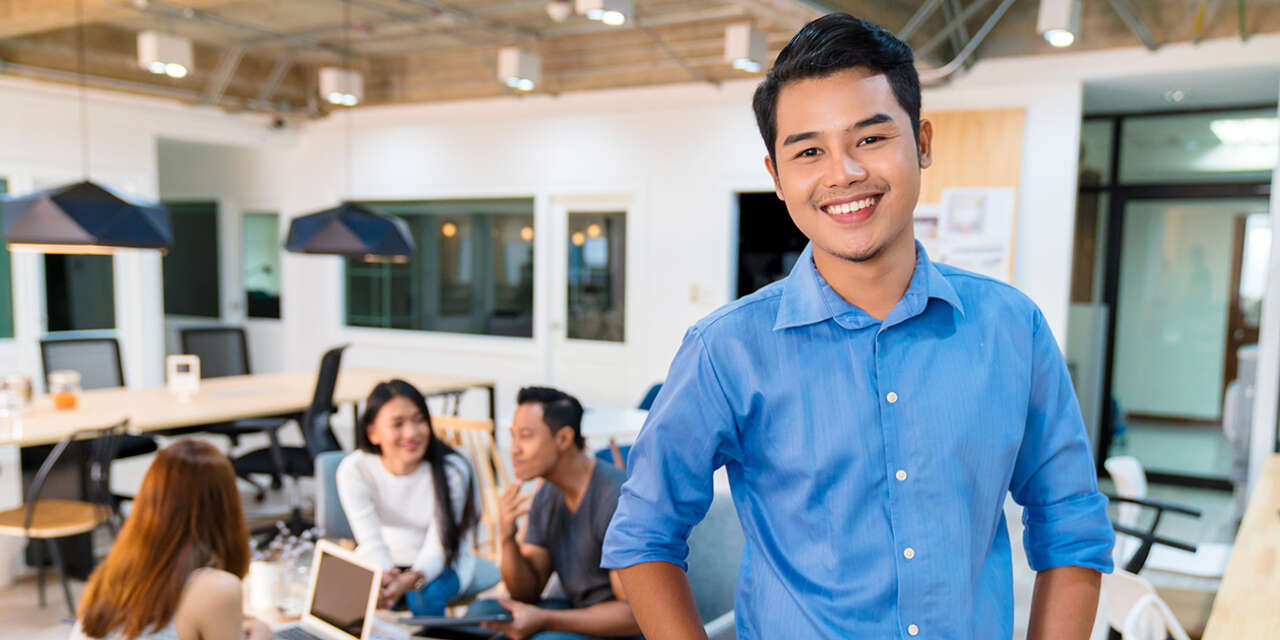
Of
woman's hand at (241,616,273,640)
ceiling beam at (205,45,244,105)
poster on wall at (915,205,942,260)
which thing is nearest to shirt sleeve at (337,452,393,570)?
woman's hand at (241,616,273,640)

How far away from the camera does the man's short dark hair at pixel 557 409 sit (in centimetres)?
260

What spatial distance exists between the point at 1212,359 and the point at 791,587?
6.58 m

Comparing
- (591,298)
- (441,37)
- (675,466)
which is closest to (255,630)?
(675,466)

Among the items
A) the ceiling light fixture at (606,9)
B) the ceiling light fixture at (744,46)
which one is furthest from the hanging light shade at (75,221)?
the ceiling light fixture at (744,46)

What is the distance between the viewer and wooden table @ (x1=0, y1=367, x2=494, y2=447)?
429cm

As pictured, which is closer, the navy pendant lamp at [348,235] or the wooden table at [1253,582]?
the wooden table at [1253,582]

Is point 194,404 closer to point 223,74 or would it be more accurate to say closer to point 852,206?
point 223,74

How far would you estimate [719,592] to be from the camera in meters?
2.52

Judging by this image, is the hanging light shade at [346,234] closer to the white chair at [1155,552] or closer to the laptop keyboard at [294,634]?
the laptop keyboard at [294,634]

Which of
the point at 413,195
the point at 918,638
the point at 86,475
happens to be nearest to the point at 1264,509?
the point at 918,638

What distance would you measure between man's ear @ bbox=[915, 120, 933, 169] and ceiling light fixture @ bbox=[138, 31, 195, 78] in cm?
556

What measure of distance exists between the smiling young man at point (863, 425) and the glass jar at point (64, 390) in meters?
4.83

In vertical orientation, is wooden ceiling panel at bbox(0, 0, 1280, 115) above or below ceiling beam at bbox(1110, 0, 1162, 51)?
above

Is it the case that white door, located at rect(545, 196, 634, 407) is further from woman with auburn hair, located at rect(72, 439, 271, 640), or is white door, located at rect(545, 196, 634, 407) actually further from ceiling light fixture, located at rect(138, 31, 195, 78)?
woman with auburn hair, located at rect(72, 439, 271, 640)
